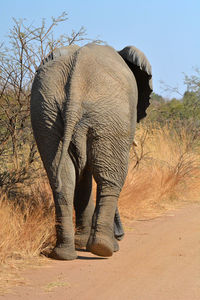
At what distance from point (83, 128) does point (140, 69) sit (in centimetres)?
143

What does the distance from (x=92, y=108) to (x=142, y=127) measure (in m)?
6.92

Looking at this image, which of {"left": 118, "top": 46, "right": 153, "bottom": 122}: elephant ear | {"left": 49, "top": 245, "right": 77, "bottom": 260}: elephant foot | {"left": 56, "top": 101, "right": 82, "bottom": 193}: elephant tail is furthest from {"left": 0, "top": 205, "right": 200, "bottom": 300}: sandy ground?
{"left": 118, "top": 46, "right": 153, "bottom": 122}: elephant ear

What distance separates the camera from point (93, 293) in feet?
11.9

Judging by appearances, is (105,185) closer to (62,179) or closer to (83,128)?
(62,179)

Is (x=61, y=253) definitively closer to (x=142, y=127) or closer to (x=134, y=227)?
(x=134, y=227)

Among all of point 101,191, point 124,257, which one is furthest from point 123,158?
point 124,257

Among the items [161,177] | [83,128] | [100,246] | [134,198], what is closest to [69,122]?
[83,128]

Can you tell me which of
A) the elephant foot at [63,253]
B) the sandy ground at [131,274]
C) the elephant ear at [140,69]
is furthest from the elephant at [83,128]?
the elephant ear at [140,69]

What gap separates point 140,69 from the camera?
5520 mm

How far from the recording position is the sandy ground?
11.8 feet

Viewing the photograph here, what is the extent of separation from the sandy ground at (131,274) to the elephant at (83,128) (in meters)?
0.23

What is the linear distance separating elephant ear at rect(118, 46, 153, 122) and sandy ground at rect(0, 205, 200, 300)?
4.97ft

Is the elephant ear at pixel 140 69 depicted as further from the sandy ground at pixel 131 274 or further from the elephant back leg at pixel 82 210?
the sandy ground at pixel 131 274

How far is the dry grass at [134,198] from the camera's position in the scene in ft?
14.9
